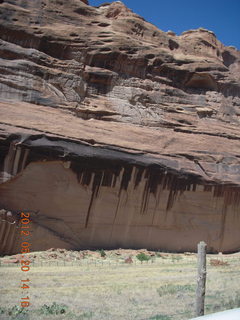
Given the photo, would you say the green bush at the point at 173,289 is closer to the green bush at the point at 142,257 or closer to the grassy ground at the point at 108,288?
the grassy ground at the point at 108,288

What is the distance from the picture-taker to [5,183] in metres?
12.6

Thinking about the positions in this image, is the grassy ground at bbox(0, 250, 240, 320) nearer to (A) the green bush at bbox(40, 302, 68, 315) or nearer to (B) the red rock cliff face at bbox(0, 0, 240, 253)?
(A) the green bush at bbox(40, 302, 68, 315)

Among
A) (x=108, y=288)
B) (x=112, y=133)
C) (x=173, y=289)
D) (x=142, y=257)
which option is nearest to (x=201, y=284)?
(x=173, y=289)

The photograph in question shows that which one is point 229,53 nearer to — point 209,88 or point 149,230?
point 209,88

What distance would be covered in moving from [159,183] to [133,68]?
848 cm

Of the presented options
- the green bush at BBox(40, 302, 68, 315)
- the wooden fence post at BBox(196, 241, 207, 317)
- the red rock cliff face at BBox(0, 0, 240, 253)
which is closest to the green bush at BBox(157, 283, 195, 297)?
the wooden fence post at BBox(196, 241, 207, 317)

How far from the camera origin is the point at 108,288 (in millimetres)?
→ 8695

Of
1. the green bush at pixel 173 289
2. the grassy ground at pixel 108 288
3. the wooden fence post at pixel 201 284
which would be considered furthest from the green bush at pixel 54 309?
the wooden fence post at pixel 201 284

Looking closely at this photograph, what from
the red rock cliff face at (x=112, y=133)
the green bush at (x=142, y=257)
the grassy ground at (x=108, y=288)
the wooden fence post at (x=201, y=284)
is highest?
the red rock cliff face at (x=112, y=133)

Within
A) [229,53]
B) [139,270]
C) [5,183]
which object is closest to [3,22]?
[5,183]

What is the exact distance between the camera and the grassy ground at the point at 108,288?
22.0 ft

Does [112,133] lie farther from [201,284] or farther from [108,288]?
[201,284]

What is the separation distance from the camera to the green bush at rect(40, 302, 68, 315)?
6.52 metres

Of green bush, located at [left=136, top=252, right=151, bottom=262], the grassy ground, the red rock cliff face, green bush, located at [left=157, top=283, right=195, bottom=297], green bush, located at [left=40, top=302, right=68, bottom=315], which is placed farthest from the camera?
green bush, located at [left=136, top=252, right=151, bottom=262]
